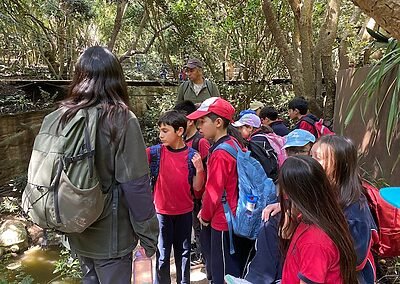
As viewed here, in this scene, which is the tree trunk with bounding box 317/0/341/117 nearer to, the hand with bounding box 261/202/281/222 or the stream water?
the stream water

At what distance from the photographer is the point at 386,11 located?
1.27m

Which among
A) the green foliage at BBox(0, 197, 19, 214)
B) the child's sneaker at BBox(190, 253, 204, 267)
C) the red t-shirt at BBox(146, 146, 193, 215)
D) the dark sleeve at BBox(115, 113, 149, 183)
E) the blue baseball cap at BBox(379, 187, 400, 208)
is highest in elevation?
the dark sleeve at BBox(115, 113, 149, 183)

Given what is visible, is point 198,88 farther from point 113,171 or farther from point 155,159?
point 113,171

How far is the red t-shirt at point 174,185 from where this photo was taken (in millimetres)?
2861

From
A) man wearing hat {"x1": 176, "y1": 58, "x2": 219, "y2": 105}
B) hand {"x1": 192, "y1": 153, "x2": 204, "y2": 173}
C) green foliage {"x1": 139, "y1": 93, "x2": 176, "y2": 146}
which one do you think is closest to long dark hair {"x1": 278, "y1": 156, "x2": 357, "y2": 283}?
hand {"x1": 192, "y1": 153, "x2": 204, "y2": 173}

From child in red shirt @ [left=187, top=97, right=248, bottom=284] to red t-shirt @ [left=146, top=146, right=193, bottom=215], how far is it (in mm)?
297

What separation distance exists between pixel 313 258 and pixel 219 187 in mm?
1062

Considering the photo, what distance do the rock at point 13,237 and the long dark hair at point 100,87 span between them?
398 centimetres

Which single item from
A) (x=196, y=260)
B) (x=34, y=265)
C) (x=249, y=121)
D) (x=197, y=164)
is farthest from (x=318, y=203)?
(x=34, y=265)

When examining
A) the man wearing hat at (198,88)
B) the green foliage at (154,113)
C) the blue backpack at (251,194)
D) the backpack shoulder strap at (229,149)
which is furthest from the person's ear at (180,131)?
the green foliage at (154,113)

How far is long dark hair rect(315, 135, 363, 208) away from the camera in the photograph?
67.9 inches

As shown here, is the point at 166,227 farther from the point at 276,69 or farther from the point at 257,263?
the point at 276,69

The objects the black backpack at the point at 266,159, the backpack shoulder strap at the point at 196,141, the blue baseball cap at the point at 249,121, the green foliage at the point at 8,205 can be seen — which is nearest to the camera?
the black backpack at the point at 266,159

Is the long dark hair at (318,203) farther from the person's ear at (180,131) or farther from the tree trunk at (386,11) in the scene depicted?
the person's ear at (180,131)
